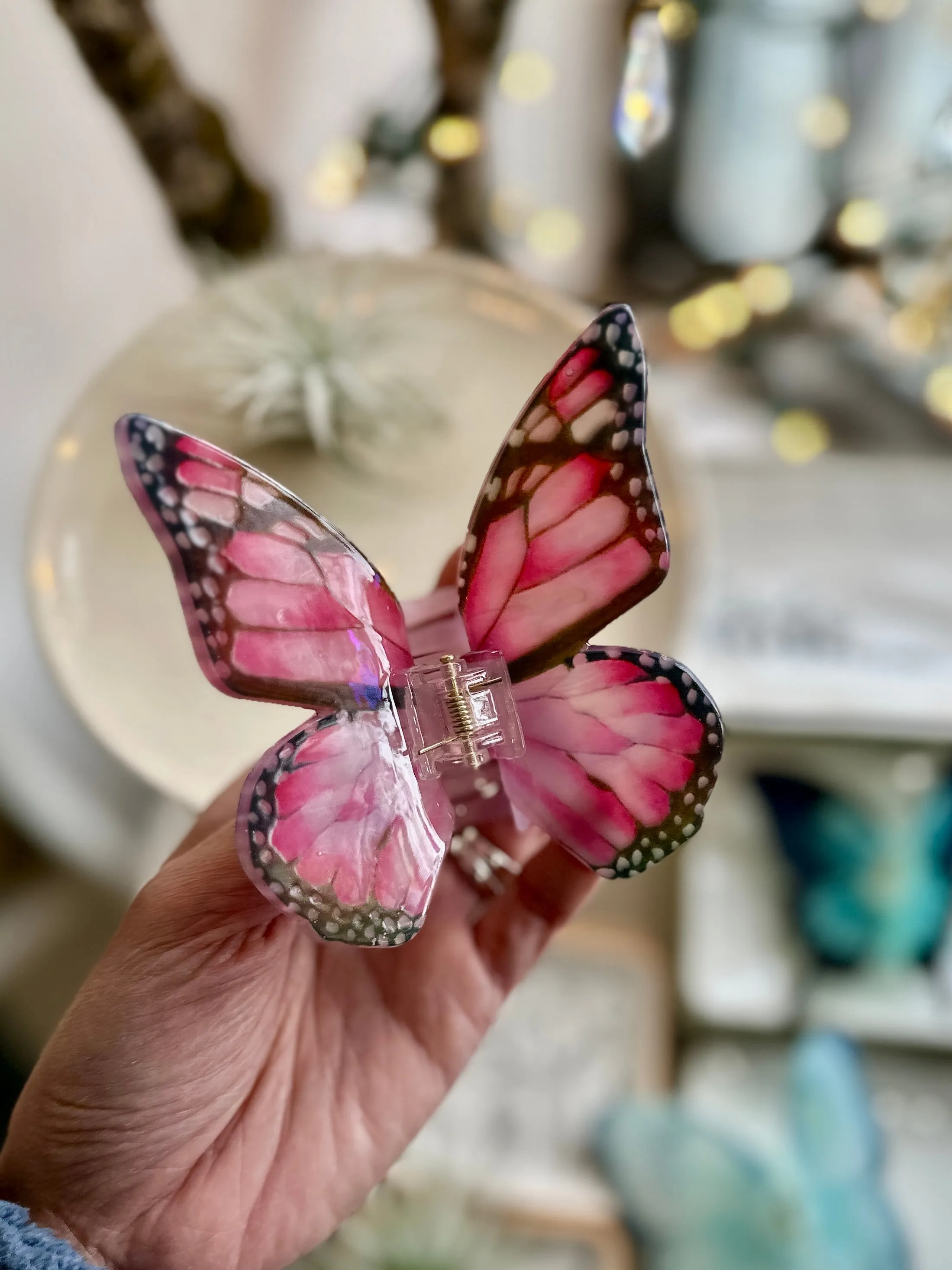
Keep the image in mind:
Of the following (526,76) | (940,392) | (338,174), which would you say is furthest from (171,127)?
(940,392)

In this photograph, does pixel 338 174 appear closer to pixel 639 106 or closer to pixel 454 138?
pixel 454 138

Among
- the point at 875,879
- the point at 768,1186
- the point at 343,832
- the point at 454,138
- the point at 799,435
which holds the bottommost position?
the point at 768,1186

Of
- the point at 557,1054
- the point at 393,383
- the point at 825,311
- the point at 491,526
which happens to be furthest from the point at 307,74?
the point at 557,1054

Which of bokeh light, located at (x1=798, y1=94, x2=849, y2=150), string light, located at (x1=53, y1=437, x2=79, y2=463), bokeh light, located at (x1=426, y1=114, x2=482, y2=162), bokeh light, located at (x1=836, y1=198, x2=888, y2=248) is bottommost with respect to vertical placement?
bokeh light, located at (x1=836, y1=198, x2=888, y2=248)

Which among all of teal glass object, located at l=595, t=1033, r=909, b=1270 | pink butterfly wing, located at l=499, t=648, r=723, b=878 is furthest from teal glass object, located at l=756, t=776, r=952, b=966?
pink butterfly wing, located at l=499, t=648, r=723, b=878

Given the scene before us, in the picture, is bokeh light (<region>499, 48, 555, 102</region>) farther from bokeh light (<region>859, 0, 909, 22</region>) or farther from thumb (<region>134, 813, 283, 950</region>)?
thumb (<region>134, 813, 283, 950</region>)

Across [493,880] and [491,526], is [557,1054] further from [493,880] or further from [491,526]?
[491,526]
